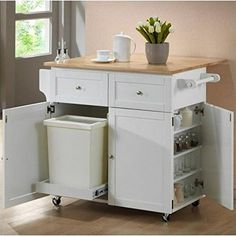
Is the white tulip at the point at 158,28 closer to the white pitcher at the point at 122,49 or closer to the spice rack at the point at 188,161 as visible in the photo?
Result: the white pitcher at the point at 122,49

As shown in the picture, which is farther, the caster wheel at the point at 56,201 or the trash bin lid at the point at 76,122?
the caster wheel at the point at 56,201

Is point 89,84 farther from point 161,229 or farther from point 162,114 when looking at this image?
point 161,229

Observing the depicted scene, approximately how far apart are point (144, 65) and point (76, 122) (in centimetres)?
48

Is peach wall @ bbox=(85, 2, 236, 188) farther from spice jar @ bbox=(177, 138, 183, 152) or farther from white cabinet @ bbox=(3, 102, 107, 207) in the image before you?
white cabinet @ bbox=(3, 102, 107, 207)

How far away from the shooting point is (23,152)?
406 cm

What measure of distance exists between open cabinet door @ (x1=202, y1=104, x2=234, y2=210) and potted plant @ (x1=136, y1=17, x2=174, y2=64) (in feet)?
1.22

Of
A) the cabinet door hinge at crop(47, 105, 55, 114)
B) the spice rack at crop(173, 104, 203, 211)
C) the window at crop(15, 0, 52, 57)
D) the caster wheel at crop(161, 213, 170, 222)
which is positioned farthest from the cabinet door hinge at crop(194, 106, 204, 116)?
the window at crop(15, 0, 52, 57)

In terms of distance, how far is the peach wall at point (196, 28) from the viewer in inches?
172

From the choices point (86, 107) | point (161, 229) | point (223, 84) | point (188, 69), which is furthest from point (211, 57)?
point (161, 229)

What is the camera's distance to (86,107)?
14.9ft

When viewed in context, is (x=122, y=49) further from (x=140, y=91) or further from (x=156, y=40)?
(x=140, y=91)

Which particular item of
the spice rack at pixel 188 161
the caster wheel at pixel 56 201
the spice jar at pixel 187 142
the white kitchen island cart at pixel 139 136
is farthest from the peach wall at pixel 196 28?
the caster wheel at pixel 56 201

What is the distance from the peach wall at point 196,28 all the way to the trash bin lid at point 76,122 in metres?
0.71

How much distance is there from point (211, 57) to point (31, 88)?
3404 mm
